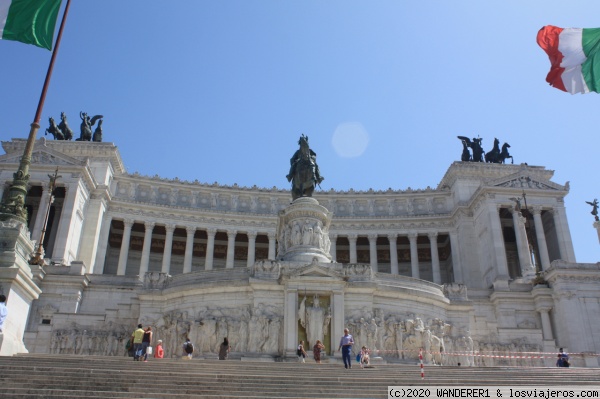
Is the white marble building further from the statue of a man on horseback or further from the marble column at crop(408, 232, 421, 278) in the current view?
the statue of a man on horseback

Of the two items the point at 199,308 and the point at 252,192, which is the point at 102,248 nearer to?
the point at 252,192

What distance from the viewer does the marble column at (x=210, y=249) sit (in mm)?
61500

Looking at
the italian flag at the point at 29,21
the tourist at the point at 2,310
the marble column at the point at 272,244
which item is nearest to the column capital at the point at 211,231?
the marble column at the point at 272,244

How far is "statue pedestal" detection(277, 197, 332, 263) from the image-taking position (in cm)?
3278

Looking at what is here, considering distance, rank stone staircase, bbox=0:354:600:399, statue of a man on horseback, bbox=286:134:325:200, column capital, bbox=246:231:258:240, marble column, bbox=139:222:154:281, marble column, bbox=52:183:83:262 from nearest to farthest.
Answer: stone staircase, bbox=0:354:600:399
statue of a man on horseback, bbox=286:134:325:200
marble column, bbox=52:183:83:262
marble column, bbox=139:222:154:281
column capital, bbox=246:231:258:240

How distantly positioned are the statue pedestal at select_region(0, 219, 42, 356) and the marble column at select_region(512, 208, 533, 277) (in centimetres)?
4560

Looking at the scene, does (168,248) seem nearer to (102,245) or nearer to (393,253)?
(102,245)

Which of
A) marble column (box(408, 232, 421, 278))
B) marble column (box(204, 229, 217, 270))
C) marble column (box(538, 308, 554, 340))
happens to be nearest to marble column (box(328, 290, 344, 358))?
marble column (box(538, 308, 554, 340))

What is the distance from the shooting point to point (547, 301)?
3969cm

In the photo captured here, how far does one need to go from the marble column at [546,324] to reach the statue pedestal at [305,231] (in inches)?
680

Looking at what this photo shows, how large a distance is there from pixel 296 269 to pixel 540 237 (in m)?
37.0

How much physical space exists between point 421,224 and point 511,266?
36.0 ft

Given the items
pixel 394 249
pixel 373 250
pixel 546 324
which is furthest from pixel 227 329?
pixel 394 249

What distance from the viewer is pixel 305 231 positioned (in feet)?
110
